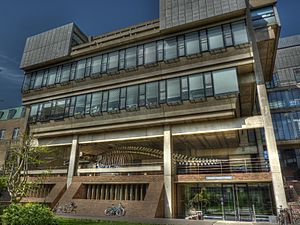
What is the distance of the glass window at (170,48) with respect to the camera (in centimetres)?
2252

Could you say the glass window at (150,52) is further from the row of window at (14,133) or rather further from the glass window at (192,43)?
the row of window at (14,133)

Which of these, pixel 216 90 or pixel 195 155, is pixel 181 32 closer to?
pixel 216 90

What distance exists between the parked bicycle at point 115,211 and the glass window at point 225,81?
12848 millimetres

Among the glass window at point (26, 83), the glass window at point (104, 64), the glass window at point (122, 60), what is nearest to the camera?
the glass window at point (122, 60)

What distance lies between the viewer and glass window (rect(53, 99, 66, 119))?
88.8ft

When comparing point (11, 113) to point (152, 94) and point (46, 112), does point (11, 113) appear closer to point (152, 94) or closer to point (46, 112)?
point (46, 112)

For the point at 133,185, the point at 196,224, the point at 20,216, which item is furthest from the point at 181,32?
the point at 20,216

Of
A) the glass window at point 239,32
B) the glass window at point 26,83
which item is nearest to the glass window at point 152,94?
the glass window at point 239,32

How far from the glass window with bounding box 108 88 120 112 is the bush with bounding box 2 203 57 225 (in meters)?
15.0

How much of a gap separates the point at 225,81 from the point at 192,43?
5326 mm

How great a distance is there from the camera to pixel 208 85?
2039 cm

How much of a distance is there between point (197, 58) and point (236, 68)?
3.73m

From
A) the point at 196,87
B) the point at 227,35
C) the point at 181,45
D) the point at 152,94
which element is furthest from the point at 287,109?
the point at 152,94

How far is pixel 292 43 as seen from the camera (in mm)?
53969
